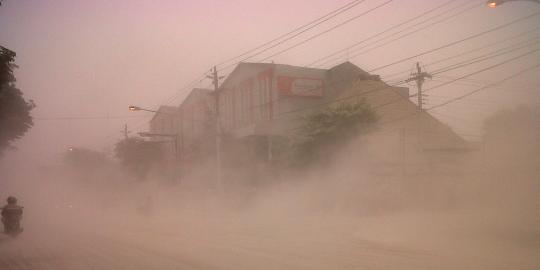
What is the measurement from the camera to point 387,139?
3244 cm

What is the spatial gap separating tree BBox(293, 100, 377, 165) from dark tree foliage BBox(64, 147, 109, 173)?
60564mm

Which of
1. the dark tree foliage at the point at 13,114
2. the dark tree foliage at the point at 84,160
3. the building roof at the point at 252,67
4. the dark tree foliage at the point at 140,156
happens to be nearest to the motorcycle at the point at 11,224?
the dark tree foliage at the point at 13,114

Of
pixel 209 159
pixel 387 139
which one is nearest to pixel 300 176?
pixel 387 139

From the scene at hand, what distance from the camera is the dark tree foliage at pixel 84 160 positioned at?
267 feet

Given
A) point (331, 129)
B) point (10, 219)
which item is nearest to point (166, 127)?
point (331, 129)

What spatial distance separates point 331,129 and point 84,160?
65.1 m

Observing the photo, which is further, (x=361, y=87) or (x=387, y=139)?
(x=361, y=87)

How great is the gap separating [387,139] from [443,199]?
8379mm

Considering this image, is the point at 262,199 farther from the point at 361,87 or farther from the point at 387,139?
the point at 361,87

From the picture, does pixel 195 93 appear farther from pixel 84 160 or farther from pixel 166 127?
pixel 84 160

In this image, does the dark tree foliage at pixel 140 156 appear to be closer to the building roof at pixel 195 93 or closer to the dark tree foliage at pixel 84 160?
the building roof at pixel 195 93

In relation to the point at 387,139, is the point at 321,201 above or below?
below

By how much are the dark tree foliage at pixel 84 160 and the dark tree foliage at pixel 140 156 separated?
25.4 m

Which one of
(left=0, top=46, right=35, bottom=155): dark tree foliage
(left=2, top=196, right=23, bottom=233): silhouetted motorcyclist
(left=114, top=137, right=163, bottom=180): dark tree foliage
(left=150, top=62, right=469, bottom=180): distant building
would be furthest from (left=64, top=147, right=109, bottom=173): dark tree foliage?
(left=2, top=196, right=23, bottom=233): silhouetted motorcyclist
